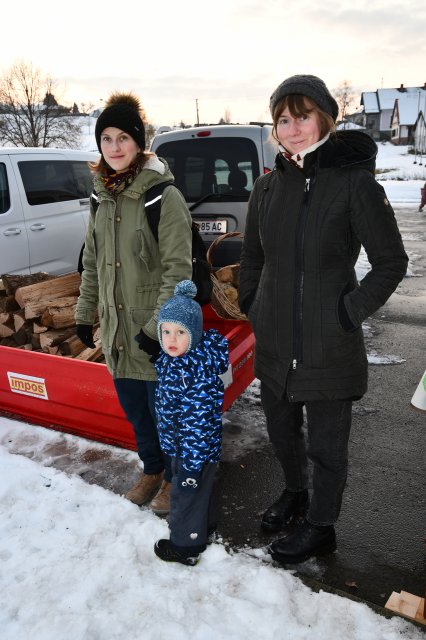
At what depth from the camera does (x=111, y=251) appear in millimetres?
2439

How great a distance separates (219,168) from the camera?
4.63 meters

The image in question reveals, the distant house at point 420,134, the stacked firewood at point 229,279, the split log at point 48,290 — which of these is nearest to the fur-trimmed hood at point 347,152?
the stacked firewood at point 229,279

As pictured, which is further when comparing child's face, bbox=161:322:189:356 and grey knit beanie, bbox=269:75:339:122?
child's face, bbox=161:322:189:356

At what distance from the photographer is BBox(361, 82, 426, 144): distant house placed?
70125 mm

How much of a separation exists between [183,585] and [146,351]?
113 cm

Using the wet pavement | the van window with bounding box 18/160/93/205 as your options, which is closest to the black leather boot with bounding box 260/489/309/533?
the wet pavement

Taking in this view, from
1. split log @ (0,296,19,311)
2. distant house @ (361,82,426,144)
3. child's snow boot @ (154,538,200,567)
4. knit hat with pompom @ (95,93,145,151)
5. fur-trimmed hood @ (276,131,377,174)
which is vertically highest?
distant house @ (361,82,426,144)

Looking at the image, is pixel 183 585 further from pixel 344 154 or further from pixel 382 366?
pixel 382 366

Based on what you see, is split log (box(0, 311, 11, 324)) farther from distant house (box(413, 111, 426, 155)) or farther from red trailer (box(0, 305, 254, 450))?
distant house (box(413, 111, 426, 155))

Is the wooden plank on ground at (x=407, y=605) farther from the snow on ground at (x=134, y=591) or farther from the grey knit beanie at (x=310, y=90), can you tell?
the grey knit beanie at (x=310, y=90)

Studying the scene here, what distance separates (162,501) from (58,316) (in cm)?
198

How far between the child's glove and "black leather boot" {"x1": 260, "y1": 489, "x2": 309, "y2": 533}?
57cm

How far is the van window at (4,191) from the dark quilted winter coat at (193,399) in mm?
4121

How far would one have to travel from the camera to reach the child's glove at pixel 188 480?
93.0 inches
